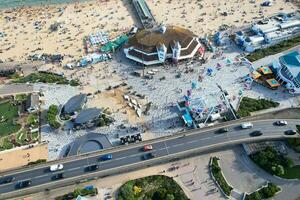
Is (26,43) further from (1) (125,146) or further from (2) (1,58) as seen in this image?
(1) (125,146)

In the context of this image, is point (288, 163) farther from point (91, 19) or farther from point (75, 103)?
point (91, 19)

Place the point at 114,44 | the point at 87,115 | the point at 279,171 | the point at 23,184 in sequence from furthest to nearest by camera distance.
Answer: the point at 114,44
the point at 87,115
the point at 279,171
the point at 23,184

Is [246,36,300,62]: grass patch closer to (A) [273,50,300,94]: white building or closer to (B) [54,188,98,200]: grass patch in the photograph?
(A) [273,50,300,94]: white building

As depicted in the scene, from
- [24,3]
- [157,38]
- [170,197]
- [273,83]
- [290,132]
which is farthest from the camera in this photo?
[24,3]

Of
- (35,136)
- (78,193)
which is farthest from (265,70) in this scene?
(35,136)

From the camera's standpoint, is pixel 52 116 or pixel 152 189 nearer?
pixel 152 189


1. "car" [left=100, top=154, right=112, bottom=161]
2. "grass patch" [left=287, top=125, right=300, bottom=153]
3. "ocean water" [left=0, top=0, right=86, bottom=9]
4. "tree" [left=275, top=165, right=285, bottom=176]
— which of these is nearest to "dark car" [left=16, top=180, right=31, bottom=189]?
"car" [left=100, top=154, right=112, bottom=161]
